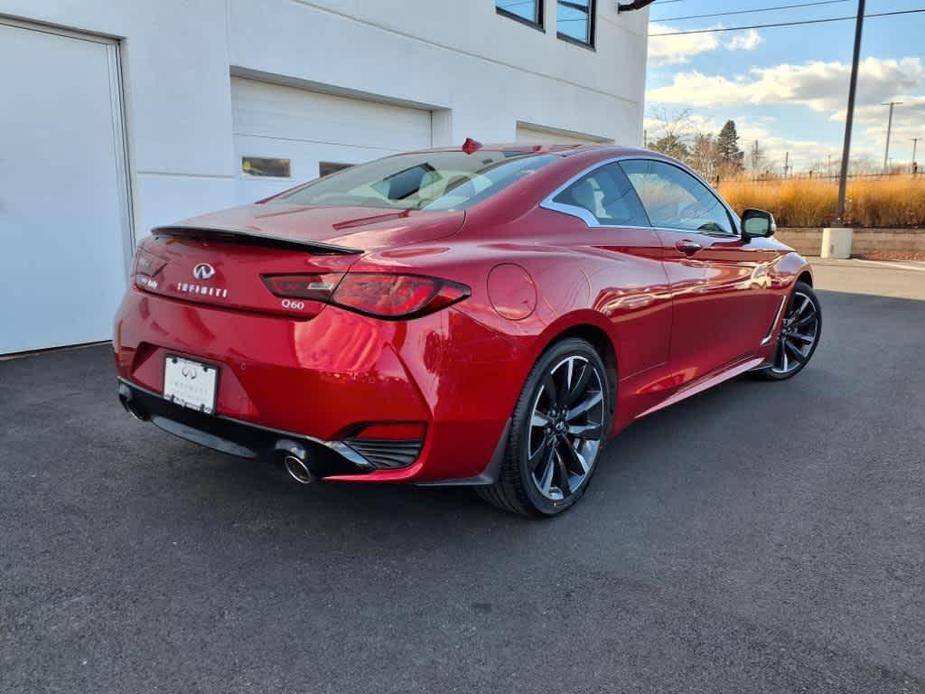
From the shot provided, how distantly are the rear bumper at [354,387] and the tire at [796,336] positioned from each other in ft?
10.4

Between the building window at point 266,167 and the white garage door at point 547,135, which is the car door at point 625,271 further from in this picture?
the white garage door at point 547,135

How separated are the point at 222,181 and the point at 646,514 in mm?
4918

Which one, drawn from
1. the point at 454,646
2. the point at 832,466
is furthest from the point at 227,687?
the point at 832,466

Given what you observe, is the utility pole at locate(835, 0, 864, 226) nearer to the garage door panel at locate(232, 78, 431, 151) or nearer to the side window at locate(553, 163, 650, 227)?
the garage door panel at locate(232, 78, 431, 151)

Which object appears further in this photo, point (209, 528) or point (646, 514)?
point (646, 514)

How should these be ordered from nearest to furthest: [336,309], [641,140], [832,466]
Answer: [336,309], [832,466], [641,140]

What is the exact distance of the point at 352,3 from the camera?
714 cm

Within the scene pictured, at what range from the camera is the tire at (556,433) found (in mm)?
2510

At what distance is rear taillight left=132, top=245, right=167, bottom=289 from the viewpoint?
102 inches

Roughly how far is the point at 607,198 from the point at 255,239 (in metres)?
1.62

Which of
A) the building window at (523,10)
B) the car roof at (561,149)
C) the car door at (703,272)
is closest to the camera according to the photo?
the car roof at (561,149)

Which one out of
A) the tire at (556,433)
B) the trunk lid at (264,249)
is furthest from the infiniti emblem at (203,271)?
the tire at (556,433)

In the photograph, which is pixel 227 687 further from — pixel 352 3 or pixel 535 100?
pixel 535 100

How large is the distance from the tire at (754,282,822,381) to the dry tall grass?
14442 millimetres
